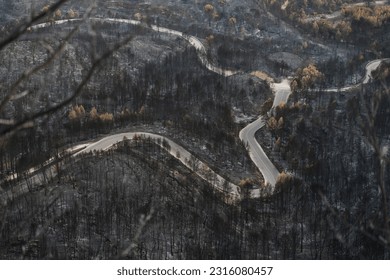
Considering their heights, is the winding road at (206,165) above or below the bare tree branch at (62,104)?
below

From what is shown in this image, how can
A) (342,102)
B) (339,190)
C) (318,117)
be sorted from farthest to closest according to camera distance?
(342,102), (318,117), (339,190)

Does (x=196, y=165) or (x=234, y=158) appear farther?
(x=234, y=158)

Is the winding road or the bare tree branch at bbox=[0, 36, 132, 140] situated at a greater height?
the bare tree branch at bbox=[0, 36, 132, 140]

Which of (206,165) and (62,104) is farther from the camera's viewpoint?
(206,165)

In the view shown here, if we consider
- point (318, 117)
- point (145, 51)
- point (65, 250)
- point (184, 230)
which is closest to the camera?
point (65, 250)

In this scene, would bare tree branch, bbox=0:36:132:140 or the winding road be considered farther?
the winding road

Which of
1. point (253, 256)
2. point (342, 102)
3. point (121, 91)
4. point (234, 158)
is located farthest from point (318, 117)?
point (253, 256)

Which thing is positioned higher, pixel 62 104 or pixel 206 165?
pixel 62 104

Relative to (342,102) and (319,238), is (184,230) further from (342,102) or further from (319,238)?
(342,102)

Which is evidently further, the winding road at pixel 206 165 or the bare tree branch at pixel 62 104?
the winding road at pixel 206 165

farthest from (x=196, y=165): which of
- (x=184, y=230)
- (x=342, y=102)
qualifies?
(x=342, y=102)

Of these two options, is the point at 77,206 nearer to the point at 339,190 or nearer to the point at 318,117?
the point at 339,190
